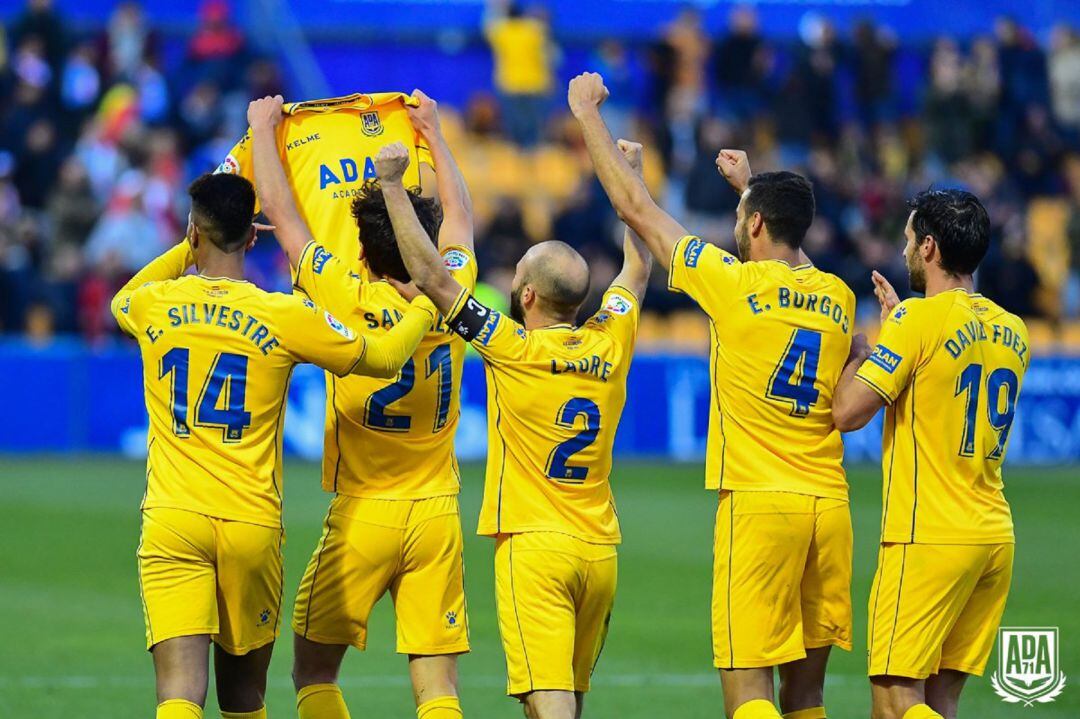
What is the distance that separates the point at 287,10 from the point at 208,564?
1817 centimetres

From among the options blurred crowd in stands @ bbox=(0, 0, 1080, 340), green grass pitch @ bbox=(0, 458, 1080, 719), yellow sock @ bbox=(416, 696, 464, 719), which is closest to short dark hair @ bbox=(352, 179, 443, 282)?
yellow sock @ bbox=(416, 696, 464, 719)

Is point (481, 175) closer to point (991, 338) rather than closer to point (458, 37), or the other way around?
point (458, 37)

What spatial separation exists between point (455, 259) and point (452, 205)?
1.06 ft

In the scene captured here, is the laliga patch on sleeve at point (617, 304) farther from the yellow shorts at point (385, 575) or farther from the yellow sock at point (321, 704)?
the yellow sock at point (321, 704)

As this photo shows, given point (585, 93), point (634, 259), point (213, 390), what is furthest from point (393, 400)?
point (585, 93)

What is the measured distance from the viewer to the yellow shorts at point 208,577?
19.3 feet

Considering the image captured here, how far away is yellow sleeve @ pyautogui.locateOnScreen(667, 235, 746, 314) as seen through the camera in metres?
6.23

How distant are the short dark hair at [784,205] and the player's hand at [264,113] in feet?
6.26

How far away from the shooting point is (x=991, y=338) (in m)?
6.14

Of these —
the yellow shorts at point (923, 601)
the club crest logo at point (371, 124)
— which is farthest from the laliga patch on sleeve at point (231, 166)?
the yellow shorts at point (923, 601)

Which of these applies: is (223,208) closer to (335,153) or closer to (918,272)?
(335,153)

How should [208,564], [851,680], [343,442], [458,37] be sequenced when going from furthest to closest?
[458,37] → [851,680] → [343,442] → [208,564]

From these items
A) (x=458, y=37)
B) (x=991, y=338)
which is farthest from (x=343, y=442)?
(x=458, y=37)

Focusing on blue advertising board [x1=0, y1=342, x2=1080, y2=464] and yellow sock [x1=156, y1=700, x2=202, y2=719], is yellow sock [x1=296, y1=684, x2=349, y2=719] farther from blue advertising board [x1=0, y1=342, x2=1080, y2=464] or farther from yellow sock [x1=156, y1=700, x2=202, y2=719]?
blue advertising board [x1=0, y1=342, x2=1080, y2=464]
